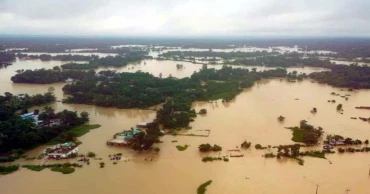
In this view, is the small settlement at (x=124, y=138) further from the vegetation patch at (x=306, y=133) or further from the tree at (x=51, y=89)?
the tree at (x=51, y=89)

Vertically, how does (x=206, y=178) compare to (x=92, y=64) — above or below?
below

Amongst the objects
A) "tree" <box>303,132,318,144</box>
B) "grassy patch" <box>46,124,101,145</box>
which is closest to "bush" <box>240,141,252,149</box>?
"tree" <box>303,132,318,144</box>

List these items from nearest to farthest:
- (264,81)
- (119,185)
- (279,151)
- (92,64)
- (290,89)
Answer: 1. (119,185)
2. (279,151)
3. (290,89)
4. (264,81)
5. (92,64)

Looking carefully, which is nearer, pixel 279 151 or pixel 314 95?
pixel 279 151

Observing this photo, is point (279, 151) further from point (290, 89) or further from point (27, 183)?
point (290, 89)

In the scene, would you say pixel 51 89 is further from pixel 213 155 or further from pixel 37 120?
pixel 213 155

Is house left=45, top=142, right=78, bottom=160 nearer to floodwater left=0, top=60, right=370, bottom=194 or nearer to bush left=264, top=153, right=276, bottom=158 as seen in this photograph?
floodwater left=0, top=60, right=370, bottom=194

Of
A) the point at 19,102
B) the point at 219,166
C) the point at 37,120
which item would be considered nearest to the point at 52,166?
the point at 37,120

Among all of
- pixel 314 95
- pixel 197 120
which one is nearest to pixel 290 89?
pixel 314 95
